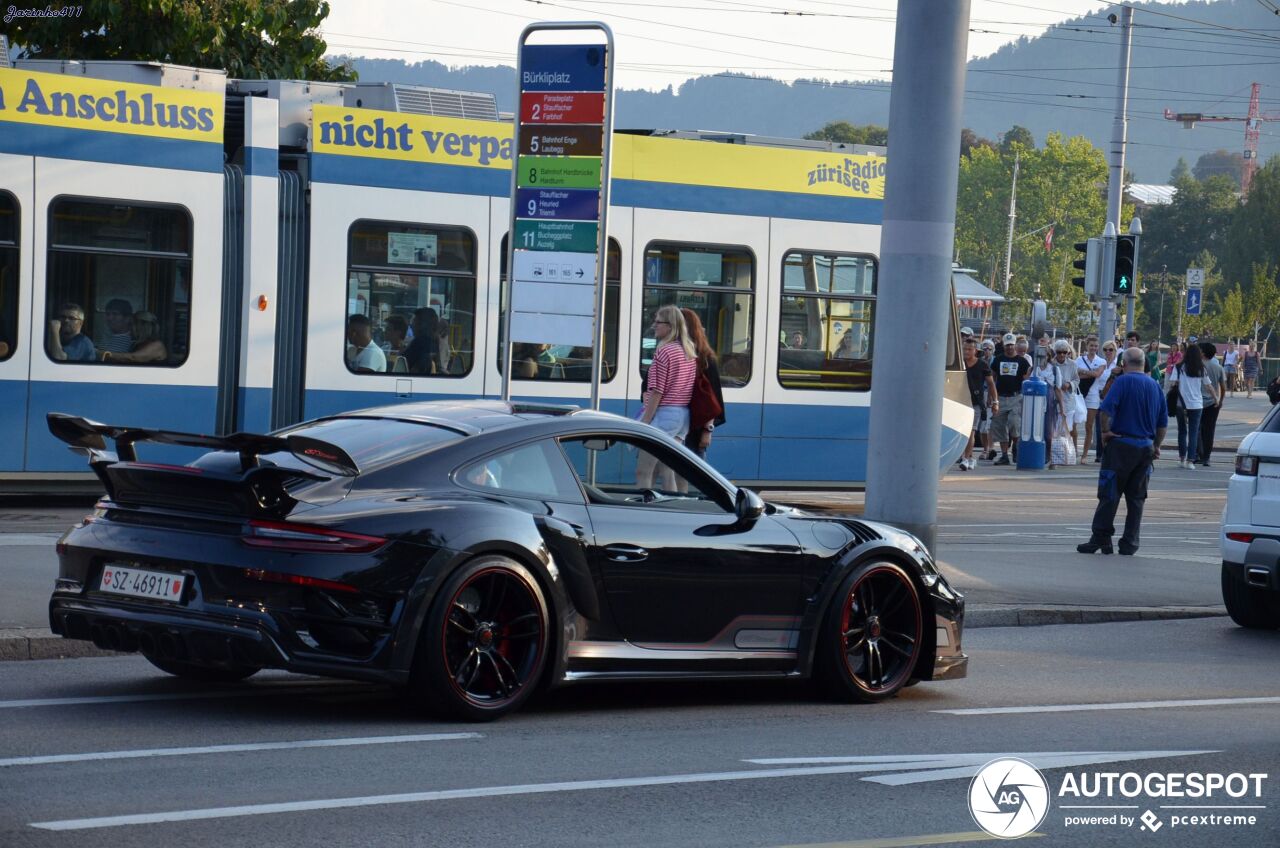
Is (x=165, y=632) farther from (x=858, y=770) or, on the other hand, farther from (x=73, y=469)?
(x=73, y=469)

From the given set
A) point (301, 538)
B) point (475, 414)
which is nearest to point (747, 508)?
point (475, 414)

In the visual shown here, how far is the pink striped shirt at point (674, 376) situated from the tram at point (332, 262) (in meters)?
2.59

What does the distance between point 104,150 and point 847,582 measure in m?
8.83

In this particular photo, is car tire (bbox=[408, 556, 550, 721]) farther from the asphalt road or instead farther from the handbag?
the handbag

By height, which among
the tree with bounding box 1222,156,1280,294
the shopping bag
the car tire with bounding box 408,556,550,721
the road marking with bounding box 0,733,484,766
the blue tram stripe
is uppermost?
the tree with bounding box 1222,156,1280,294

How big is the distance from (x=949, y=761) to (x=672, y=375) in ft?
24.3

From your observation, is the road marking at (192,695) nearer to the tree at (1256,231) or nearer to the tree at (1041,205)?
the tree at (1256,231)

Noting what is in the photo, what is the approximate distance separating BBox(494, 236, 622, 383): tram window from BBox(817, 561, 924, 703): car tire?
796 centimetres

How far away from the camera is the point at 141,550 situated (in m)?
7.50

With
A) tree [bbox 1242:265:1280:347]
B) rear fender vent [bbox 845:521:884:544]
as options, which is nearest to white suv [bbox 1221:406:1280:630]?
rear fender vent [bbox 845:521:884:544]

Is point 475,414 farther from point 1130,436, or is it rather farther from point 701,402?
point 1130,436

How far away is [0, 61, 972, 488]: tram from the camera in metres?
15.1

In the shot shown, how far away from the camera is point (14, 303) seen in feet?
49.1

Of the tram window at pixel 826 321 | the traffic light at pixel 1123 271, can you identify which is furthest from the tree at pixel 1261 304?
the tram window at pixel 826 321
